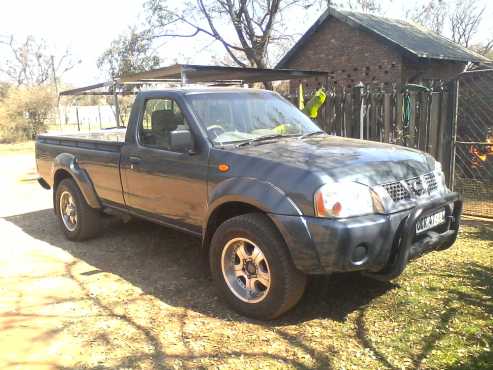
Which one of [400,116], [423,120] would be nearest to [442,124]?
[423,120]

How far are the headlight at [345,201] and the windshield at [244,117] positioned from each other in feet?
4.01

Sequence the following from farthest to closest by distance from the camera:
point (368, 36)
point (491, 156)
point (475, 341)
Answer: point (368, 36) → point (491, 156) → point (475, 341)

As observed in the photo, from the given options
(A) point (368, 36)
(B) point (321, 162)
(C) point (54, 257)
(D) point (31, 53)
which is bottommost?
(C) point (54, 257)

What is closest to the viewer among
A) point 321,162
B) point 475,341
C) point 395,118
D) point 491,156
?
point 475,341

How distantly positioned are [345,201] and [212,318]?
145cm

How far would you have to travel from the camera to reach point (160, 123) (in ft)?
15.6

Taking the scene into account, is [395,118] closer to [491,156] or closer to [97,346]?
[491,156]

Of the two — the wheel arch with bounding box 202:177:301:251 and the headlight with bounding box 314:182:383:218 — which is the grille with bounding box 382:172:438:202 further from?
the wheel arch with bounding box 202:177:301:251

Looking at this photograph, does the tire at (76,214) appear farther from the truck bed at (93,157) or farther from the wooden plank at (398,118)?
the wooden plank at (398,118)

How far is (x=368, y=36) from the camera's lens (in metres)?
15.1

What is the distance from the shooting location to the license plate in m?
3.62

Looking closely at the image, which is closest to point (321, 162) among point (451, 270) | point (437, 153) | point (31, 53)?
point (451, 270)

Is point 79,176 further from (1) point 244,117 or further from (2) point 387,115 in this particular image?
(2) point 387,115

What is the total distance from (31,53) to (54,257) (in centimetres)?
4973
